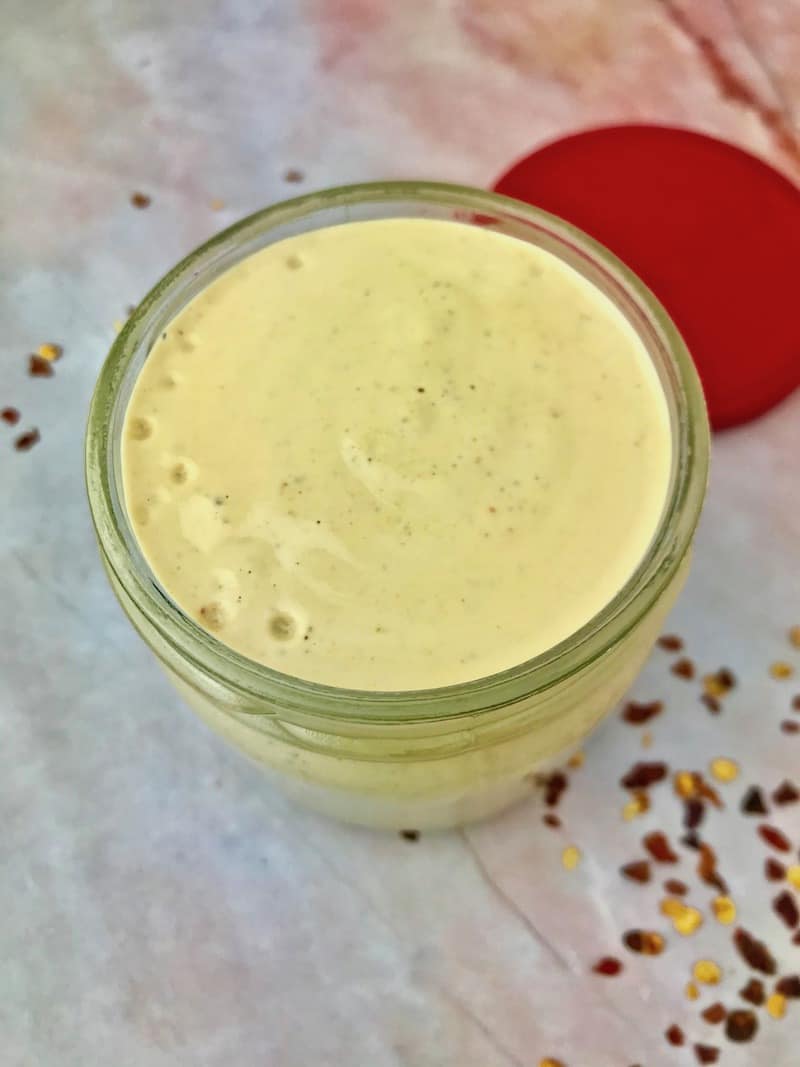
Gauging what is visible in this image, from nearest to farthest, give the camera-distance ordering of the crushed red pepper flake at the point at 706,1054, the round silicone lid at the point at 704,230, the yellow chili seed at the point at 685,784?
1. the crushed red pepper flake at the point at 706,1054
2. the yellow chili seed at the point at 685,784
3. the round silicone lid at the point at 704,230

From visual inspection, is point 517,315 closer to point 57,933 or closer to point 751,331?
point 751,331

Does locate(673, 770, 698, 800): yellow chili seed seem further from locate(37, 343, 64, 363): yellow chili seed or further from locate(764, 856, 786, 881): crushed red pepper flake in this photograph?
locate(37, 343, 64, 363): yellow chili seed

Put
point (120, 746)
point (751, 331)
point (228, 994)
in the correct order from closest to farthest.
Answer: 1. point (228, 994)
2. point (120, 746)
3. point (751, 331)

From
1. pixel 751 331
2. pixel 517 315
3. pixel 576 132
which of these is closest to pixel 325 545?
pixel 517 315

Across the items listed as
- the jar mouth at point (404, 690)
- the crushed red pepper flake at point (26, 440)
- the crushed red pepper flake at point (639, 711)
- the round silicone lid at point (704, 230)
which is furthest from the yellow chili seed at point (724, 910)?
the crushed red pepper flake at point (26, 440)

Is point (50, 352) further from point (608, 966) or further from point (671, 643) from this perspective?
point (608, 966)

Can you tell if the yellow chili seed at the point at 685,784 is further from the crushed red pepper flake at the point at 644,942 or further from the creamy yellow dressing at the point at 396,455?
the creamy yellow dressing at the point at 396,455

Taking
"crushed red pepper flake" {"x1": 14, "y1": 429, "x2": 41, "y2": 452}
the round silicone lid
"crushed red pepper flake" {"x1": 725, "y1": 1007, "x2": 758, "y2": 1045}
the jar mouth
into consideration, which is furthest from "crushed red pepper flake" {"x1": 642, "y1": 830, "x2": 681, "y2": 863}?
"crushed red pepper flake" {"x1": 14, "y1": 429, "x2": 41, "y2": 452}
